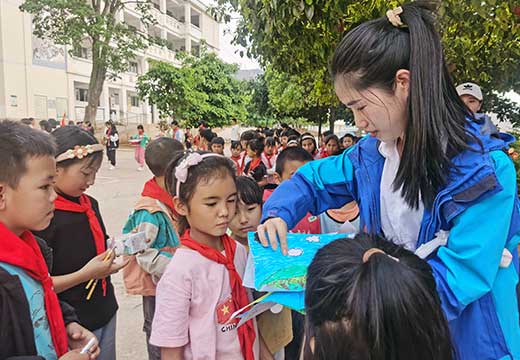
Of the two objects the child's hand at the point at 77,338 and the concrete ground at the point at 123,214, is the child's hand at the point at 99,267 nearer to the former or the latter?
the child's hand at the point at 77,338

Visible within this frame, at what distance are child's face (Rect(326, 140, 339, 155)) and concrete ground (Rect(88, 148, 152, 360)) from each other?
3565 millimetres

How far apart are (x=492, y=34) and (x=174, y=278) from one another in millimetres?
3936

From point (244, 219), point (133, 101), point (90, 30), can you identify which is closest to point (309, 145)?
point (244, 219)

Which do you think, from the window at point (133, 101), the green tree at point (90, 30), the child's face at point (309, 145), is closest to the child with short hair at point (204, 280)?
the child's face at point (309, 145)

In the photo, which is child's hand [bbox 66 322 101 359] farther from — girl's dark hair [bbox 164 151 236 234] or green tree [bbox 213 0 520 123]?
green tree [bbox 213 0 520 123]

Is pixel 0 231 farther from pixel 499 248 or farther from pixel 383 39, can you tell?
pixel 499 248

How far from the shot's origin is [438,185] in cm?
118

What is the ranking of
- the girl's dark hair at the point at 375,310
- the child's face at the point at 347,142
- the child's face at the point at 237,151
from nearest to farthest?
the girl's dark hair at the point at 375,310
the child's face at the point at 237,151
the child's face at the point at 347,142

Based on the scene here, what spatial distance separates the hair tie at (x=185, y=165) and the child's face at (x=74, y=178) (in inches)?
20.9

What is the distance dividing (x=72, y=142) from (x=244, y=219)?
990 mm

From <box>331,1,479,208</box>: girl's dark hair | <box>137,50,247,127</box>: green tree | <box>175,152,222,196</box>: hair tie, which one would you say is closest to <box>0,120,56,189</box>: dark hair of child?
Result: <box>175,152,222,196</box>: hair tie

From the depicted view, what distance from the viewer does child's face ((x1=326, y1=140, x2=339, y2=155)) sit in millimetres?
7086

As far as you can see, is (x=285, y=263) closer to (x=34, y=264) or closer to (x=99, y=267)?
(x=34, y=264)

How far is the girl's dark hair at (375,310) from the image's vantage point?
80cm
